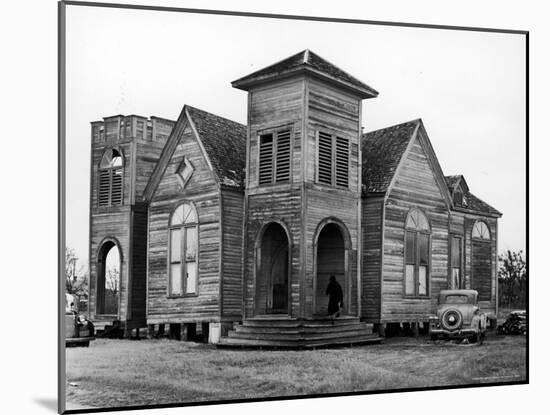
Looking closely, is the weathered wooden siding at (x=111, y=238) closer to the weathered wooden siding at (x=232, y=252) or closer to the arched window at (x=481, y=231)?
the weathered wooden siding at (x=232, y=252)

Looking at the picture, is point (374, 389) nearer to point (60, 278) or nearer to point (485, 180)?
point (485, 180)

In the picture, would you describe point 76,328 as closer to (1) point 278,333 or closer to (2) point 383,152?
(1) point 278,333

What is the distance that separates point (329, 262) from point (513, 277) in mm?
3584

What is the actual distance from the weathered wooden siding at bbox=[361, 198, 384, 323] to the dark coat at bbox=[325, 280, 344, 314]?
1.61ft

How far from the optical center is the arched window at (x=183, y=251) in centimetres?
1617

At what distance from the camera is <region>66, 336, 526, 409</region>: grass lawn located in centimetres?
1509

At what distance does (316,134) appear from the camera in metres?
16.4

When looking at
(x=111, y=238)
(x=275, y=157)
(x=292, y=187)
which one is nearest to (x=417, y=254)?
(x=292, y=187)

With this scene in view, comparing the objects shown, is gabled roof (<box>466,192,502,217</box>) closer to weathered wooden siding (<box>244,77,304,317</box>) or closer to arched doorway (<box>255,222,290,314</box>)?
weathered wooden siding (<box>244,77,304,317</box>)

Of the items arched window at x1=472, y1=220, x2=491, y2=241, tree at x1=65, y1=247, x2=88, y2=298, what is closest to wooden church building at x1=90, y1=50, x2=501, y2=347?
tree at x1=65, y1=247, x2=88, y2=298

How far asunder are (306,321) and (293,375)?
2.65 ft

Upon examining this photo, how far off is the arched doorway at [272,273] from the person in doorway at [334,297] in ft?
2.23

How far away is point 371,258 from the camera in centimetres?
1706

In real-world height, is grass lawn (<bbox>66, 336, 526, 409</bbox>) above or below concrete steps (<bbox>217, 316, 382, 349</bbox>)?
below
